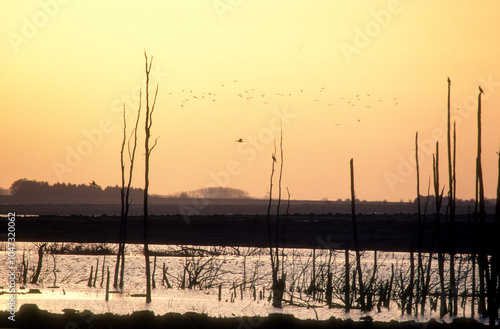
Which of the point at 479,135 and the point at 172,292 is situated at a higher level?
the point at 479,135

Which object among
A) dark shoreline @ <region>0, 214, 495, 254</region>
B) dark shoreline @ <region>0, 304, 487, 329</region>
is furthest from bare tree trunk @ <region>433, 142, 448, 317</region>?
dark shoreline @ <region>0, 214, 495, 254</region>

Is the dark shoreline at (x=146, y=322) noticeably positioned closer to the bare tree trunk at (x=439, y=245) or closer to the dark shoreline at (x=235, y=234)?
the bare tree trunk at (x=439, y=245)

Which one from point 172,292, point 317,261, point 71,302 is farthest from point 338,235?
point 71,302

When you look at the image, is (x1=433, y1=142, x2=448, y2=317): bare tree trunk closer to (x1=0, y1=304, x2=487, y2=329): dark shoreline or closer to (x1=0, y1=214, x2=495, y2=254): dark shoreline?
(x1=0, y1=304, x2=487, y2=329): dark shoreline

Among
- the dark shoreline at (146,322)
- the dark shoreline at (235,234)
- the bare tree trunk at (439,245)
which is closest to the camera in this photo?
the dark shoreline at (146,322)

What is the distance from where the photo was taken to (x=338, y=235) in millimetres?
46625

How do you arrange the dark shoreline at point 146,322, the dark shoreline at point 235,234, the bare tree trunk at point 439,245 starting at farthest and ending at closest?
the dark shoreline at point 235,234 → the bare tree trunk at point 439,245 → the dark shoreline at point 146,322

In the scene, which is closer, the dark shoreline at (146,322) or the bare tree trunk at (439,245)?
the dark shoreline at (146,322)

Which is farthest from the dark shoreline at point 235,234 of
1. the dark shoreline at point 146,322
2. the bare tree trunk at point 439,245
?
the dark shoreline at point 146,322

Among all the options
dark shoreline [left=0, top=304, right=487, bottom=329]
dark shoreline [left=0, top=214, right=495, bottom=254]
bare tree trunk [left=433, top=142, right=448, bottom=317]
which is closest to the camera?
dark shoreline [left=0, top=304, right=487, bottom=329]

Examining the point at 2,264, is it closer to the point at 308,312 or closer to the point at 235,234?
the point at 308,312

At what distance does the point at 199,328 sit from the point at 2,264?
1572cm

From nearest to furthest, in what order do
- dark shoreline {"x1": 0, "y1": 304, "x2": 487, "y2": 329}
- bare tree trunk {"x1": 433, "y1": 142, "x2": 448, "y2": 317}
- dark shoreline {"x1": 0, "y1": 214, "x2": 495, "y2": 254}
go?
dark shoreline {"x1": 0, "y1": 304, "x2": 487, "y2": 329}
bare tree trunk {"x1": 433, "y1": 142, "x2": 448, "y2": 317}
dark shoreline {"x1": 0, "y1": 214, "x2": 495, "y2": 254}

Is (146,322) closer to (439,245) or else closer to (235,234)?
(439,245)
